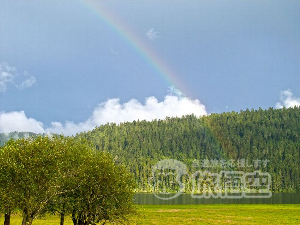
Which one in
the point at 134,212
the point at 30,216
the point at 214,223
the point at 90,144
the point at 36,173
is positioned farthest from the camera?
the point at 214,223

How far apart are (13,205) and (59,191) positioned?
608 centimetres

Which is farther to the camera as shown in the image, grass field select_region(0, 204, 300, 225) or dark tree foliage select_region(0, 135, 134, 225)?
grass field select_region(0, 204, 300, 225)

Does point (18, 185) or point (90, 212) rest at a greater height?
point (18, 185)

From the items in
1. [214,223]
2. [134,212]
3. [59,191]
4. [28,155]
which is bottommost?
[214,223]

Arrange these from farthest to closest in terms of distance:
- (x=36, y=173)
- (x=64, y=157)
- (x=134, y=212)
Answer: (x=134, y=212)
(x=64, y=157)
(x=36, y=173)

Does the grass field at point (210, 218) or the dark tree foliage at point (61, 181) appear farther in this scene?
the grass field at point (210, 218)

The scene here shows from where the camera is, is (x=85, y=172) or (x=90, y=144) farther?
(x=90, y=144)

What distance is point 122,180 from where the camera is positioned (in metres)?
49.7

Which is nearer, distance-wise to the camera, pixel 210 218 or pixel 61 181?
pixel 61 181

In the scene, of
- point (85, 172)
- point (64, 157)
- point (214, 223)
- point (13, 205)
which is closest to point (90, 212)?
point (85, 172)

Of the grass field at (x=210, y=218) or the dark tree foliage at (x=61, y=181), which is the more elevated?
the dark tree foliage at (x=61, y=181)

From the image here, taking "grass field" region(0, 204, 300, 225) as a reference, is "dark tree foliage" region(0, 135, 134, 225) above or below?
above

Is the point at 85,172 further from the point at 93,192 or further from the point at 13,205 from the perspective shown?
the point at 13,205

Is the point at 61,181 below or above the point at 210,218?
above
